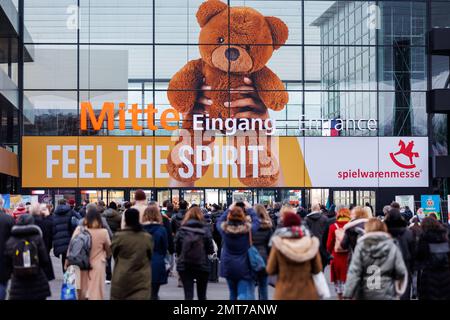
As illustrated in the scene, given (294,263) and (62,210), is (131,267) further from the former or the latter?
(62,210)

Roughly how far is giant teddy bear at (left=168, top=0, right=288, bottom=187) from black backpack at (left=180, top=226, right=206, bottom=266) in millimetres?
26602

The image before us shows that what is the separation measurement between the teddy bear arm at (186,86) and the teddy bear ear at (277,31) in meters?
3.86

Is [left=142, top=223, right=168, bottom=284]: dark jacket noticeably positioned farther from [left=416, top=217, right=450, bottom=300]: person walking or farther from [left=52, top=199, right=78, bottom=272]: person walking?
[left=52, top=199, right=78, bottom=272]: person walking

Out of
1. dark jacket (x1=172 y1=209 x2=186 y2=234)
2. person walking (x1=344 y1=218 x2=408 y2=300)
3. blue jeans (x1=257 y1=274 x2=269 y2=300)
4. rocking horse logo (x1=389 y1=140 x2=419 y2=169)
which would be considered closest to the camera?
person walking (x1=344 y1=218 x2=408 y2=300)

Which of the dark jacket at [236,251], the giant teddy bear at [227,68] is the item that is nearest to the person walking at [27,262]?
the dark jacket at [236,251]

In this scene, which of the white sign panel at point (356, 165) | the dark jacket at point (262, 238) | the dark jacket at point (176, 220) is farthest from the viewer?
the white sign panel at point (356, 165)

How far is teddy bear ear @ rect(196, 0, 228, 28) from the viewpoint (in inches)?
1665

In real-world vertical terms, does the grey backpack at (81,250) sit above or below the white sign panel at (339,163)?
below

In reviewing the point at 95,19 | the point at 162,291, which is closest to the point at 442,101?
the point at 95,19

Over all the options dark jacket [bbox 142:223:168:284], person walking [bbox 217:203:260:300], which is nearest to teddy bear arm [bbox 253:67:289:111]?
dark jacket [bbox 142:223:168:284]

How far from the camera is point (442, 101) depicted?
4228 cm

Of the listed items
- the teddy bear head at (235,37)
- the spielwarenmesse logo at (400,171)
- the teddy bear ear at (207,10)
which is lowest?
the spielwarenmesse logo at (400,171)

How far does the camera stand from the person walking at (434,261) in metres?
13.8

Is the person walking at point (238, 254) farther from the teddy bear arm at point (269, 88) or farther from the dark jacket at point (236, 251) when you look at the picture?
the teddy bear arm at point (269, 88)
